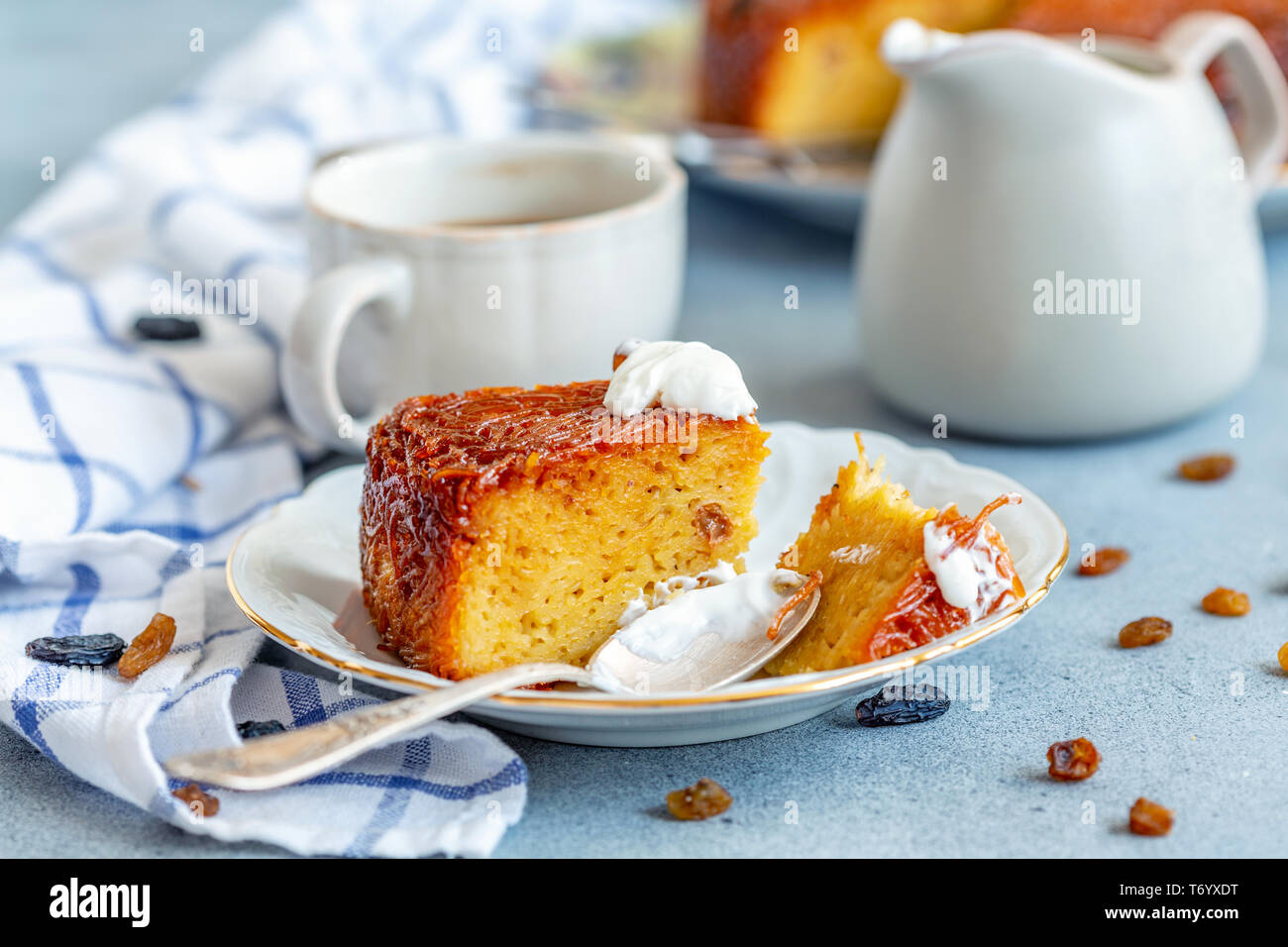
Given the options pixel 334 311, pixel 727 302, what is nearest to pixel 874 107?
pixel 727 302

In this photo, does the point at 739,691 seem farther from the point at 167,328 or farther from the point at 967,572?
the point at 167,328

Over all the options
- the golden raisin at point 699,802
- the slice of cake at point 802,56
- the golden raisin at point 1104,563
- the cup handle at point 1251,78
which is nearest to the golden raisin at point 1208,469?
the golden raisin at point 1104,563

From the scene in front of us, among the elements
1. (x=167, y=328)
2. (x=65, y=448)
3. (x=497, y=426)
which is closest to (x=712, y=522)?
(x=497, y=426)

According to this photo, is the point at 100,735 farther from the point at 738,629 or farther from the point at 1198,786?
the point at 1198,786

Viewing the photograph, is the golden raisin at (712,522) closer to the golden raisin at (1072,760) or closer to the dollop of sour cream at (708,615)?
the dollop of sour cream at (708,615)

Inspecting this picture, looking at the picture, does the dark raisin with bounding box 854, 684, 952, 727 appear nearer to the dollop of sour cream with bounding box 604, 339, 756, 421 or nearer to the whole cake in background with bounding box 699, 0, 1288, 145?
the dollop of sour cream with bounding box 604, 339, 756, 421

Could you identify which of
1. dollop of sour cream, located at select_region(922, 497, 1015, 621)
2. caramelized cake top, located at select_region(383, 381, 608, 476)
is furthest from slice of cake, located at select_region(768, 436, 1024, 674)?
caramelized cake top, located at select_region(383, 381, 608, 476)
